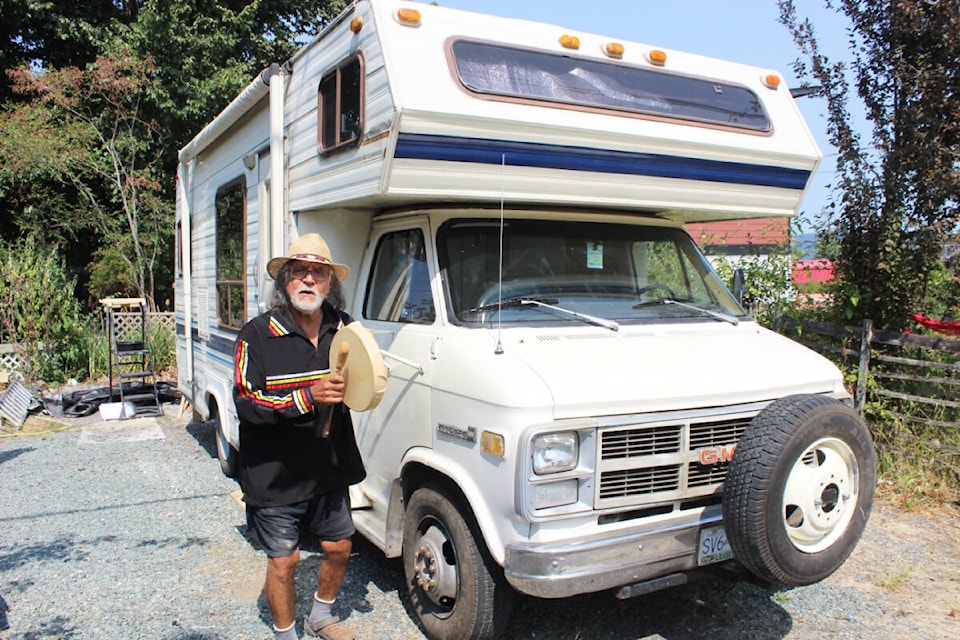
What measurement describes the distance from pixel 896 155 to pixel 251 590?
5815mm

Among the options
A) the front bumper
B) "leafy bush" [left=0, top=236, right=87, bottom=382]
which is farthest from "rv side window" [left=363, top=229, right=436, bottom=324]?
"leafy bush" [left=0, top=236, right=87, bottom=382]

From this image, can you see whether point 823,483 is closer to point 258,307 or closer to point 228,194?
point 258,307

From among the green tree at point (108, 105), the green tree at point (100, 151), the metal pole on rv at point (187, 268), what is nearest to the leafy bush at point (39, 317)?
the green tree at point (100, 151)

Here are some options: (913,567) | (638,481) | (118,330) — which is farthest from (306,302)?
(118,330)

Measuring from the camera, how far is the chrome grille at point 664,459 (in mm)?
3094

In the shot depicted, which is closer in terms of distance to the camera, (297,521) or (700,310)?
(297,521)

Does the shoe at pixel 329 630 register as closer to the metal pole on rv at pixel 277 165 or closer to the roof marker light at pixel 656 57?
the metal pole on rv at pixel 277 165

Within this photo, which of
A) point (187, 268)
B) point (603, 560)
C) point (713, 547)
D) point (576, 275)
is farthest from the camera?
point (187, 268)

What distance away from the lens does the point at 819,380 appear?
368cm

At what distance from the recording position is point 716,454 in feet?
10.8

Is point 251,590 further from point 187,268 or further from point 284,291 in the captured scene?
point 187,268

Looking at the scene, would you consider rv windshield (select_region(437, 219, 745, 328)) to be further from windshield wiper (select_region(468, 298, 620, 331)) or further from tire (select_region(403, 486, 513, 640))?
tire (select_region(403, 486, 513, 640))

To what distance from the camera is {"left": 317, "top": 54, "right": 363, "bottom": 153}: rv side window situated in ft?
12.5

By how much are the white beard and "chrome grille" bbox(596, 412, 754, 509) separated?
140cm
